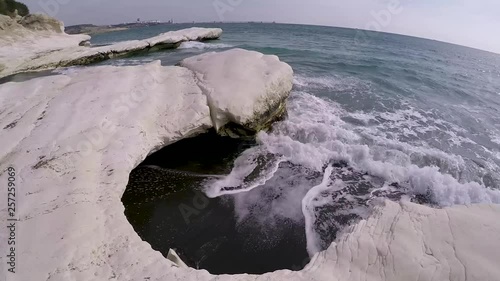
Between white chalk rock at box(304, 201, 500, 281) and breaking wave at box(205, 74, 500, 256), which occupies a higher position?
white chalk rock at box(304, 201, 500, 281)

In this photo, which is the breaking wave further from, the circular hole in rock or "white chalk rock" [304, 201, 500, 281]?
"white chalk rock" [304, 201, 500, 281]

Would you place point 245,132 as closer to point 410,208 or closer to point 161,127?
point 161,127

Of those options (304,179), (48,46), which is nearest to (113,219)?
(304,179)

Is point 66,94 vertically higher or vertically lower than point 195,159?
higher

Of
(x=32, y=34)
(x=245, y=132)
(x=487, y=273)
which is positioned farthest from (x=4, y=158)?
(x=32, y=34)

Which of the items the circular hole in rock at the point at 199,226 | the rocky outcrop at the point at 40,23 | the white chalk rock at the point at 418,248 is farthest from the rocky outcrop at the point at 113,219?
the rocky outcrop at the point at 40,23

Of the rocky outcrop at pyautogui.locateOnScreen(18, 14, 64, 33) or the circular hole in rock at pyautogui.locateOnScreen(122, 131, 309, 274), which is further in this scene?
the rocky outcrop at pyautogui.locateOnScreen(18, 14, 64, 33)
